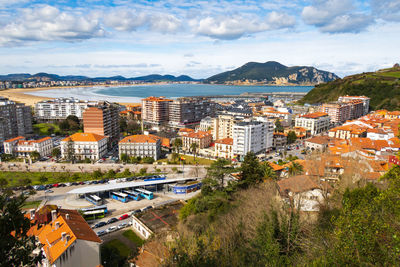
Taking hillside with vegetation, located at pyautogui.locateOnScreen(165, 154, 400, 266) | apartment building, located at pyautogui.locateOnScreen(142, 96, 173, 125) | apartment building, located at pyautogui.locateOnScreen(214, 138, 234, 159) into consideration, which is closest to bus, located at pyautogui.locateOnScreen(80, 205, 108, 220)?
hillside with vegetation, located at pyautogui.locateOnScreen(165, 154, 400, 266)

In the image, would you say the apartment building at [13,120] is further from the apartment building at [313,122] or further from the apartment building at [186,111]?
the apartment building at [313,122]

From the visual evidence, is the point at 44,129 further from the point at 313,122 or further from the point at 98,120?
the point at 313,122

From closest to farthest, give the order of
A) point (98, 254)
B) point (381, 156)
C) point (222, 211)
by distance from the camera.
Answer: point (98, 254) < point (222, 211) < point (381, 156)

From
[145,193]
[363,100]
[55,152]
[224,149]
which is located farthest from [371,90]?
[55,152]

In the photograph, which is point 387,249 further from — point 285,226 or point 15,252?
point 15,252

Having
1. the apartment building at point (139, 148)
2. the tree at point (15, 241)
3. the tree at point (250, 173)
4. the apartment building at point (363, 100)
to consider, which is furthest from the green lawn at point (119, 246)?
the apartment building at point (363, 100)

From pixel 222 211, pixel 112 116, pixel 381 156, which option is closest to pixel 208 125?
pixel 112 116
